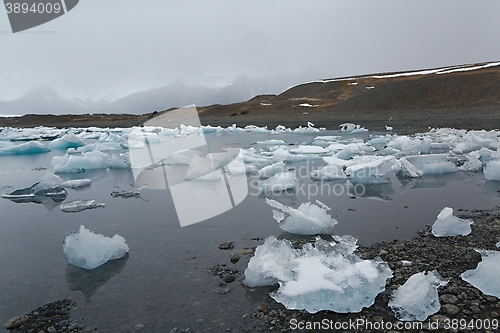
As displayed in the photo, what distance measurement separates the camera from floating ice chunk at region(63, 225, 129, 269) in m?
3.23

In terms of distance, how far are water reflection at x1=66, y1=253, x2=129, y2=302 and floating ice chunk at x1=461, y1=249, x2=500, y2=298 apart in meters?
2.86

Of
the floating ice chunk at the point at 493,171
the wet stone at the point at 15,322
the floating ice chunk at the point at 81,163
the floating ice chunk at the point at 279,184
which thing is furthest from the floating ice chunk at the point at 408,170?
the floating ice chunk at the point at 81,163

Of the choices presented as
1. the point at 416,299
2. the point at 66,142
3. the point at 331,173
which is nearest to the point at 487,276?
the point at 416,299

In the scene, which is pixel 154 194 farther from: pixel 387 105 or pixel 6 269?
pixel 387 105

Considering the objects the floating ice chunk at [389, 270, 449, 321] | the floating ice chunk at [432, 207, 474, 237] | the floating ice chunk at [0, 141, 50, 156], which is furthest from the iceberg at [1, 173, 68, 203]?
the floating ice chunk at [0, 141, 50, 156]

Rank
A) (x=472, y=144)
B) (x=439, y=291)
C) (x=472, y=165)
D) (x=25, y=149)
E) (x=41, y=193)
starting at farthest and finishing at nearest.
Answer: (x=25, y=149) < (x=472, y=144) < (x=472, y=165) < (x=41, y=193) < (x=439, y=291)

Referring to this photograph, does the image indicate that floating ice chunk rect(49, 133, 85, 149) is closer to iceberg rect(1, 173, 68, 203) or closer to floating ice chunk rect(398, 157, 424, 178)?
iceberg rect(1, 173, 68, 203)

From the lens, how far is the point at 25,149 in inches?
553

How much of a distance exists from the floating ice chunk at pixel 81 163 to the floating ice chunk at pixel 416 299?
8.32 metres

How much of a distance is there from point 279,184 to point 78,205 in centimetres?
317

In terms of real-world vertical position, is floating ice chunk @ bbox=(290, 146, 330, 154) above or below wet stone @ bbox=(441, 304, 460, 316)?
below

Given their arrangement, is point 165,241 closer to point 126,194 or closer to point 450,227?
point 126,194

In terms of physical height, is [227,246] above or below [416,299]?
below

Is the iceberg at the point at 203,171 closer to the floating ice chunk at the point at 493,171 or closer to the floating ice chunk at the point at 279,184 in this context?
the floating ice chunk at the point at 279,184
